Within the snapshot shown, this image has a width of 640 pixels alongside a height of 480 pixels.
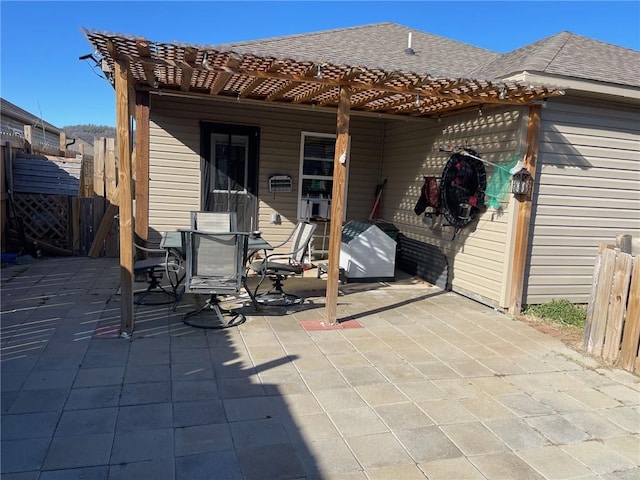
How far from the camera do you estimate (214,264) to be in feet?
14.7

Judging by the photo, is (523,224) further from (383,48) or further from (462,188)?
(383,48)

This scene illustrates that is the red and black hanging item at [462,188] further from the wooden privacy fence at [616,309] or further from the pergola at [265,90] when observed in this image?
the wooden privacy fence at [616,309]

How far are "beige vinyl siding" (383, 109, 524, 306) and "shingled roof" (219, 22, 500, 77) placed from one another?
888mm

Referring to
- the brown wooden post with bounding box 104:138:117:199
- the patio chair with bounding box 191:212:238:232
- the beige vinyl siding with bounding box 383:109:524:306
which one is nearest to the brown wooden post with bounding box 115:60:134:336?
the patio chair with bounding box 191:212:238:232

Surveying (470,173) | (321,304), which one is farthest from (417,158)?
(321,304)

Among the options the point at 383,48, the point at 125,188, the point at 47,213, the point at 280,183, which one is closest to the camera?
the point at 125,188

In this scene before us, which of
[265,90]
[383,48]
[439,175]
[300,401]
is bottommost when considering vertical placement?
[300,401]

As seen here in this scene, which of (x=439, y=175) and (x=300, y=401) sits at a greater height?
(x=439, y=175)

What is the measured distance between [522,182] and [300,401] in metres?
3.56

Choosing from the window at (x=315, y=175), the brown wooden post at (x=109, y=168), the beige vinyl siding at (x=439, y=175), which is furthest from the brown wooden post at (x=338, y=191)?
the brown wooden post at (x=109, y=168)

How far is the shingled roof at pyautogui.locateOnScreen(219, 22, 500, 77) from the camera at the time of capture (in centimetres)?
657

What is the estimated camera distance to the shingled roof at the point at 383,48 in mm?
6566

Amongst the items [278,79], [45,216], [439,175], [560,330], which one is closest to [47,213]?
[45,216]

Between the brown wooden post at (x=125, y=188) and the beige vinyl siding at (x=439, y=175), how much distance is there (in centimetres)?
413
